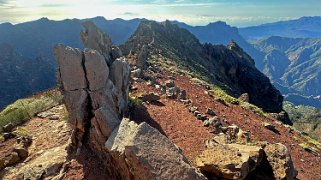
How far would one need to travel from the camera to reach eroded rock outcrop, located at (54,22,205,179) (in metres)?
14.5

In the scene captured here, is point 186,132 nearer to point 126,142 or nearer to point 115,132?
point 115,132

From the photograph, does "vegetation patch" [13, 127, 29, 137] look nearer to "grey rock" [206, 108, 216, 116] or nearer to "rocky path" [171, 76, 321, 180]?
"rocky path" [171, 76, 321, 180]

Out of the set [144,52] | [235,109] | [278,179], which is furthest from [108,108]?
[144,52]

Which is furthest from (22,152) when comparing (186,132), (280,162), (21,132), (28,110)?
(280,162)

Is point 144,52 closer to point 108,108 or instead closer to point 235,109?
point 235,109

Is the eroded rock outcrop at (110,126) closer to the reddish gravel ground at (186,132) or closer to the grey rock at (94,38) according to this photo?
the reddish gravel ground at (186,132)

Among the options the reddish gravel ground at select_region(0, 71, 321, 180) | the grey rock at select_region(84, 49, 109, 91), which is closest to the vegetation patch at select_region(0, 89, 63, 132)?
the reddish gravel ground at select_region(0, 71, 321, 180)

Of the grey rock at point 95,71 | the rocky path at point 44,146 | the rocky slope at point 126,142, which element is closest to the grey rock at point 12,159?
the rocky slope at point 126,142

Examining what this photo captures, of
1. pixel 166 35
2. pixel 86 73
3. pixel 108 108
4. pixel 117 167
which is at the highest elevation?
pixel 86 73

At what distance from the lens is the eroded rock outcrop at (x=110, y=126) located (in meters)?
14.5

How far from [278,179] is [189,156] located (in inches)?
179

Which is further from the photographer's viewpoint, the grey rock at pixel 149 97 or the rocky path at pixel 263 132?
the grey rock at pixel 149 97

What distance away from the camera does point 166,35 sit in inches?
4021

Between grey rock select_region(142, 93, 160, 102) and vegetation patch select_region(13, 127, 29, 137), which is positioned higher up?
grey rock select_region(142, 93, 160, 102)
